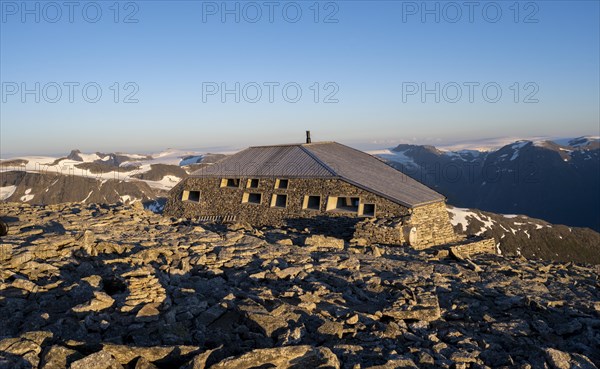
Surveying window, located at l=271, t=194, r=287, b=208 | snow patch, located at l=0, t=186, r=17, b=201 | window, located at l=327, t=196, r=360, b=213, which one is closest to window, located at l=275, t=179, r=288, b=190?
window, located at l=271, t=194, r=287, b=208

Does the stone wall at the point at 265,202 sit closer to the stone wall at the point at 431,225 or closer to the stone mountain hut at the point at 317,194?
the stone mountain hut at the point at 317,194

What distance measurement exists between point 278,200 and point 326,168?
4.37 metres

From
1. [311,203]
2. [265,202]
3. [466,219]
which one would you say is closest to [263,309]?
[311,203]

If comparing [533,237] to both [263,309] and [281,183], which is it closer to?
[281,183]

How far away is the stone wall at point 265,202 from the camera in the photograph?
26031 millimetres

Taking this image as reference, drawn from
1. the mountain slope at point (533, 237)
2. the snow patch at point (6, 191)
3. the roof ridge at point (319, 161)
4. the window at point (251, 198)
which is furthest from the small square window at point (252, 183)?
the snow patch at point (6, 191)

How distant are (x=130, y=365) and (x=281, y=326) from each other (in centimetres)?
264

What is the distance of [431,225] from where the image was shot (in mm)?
25688

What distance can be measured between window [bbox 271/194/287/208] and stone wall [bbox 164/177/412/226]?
0.85 ft

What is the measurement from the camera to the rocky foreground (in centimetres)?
629

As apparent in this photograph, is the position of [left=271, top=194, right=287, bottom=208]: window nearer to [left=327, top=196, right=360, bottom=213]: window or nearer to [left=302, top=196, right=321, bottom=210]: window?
[left=302, top=196, right=321, bottom=210]: window

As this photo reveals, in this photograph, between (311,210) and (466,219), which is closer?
(311,210)

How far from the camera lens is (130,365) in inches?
233

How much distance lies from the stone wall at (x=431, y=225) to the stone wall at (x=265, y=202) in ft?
3.37
